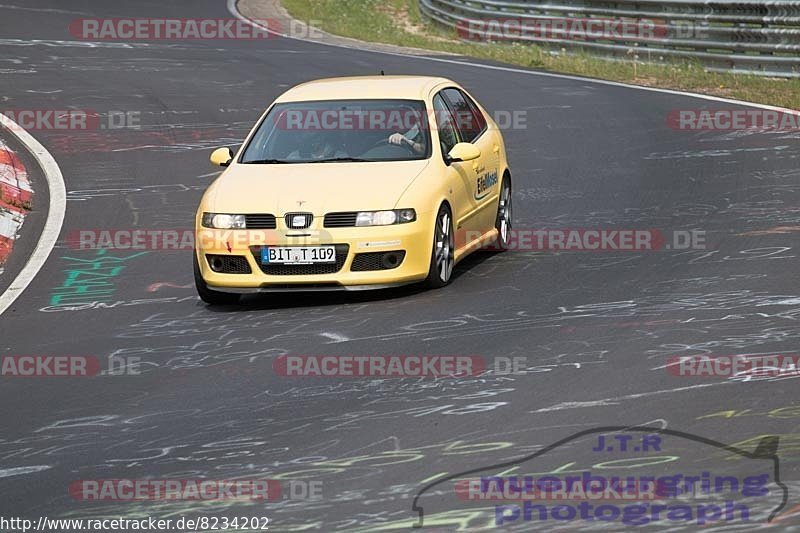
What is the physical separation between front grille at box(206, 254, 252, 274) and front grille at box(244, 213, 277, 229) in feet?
0.77

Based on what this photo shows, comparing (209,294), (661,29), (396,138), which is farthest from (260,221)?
(661,29)

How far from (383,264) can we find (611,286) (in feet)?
5.31

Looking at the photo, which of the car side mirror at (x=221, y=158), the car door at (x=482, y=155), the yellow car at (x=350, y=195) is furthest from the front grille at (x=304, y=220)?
the car door at (x=482, y=155)

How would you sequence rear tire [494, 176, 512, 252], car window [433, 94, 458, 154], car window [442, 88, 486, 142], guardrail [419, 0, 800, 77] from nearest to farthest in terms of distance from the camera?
car window [433, 94, 458, 154]
car window [442, 88, 486, 142]
rear tire [494, 176, 512, 252]
guardrail [419, 0, 800, 77]

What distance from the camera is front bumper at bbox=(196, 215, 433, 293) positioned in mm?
10500

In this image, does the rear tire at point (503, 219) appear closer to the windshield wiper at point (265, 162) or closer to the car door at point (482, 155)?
the car door at point (482, 155)

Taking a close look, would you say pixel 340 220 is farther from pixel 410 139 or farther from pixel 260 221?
pixel 410 139

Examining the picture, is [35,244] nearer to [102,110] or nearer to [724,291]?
[724,291]

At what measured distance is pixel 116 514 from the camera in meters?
6.18

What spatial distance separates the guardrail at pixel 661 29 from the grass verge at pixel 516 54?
240 millimetres

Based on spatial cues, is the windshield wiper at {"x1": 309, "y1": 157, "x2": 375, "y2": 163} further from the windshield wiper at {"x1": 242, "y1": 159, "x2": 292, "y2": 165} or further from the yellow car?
the windshield wiper at {"x1": 242, "y1": 159, "x2": 292, "y2": 165}

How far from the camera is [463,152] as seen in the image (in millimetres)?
11250

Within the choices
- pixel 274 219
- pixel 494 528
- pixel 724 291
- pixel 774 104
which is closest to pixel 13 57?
pixel 774 104

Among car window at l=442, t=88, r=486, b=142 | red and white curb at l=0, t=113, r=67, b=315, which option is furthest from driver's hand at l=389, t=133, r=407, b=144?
red and white curb at l=0, t=113, r=67, b=315
